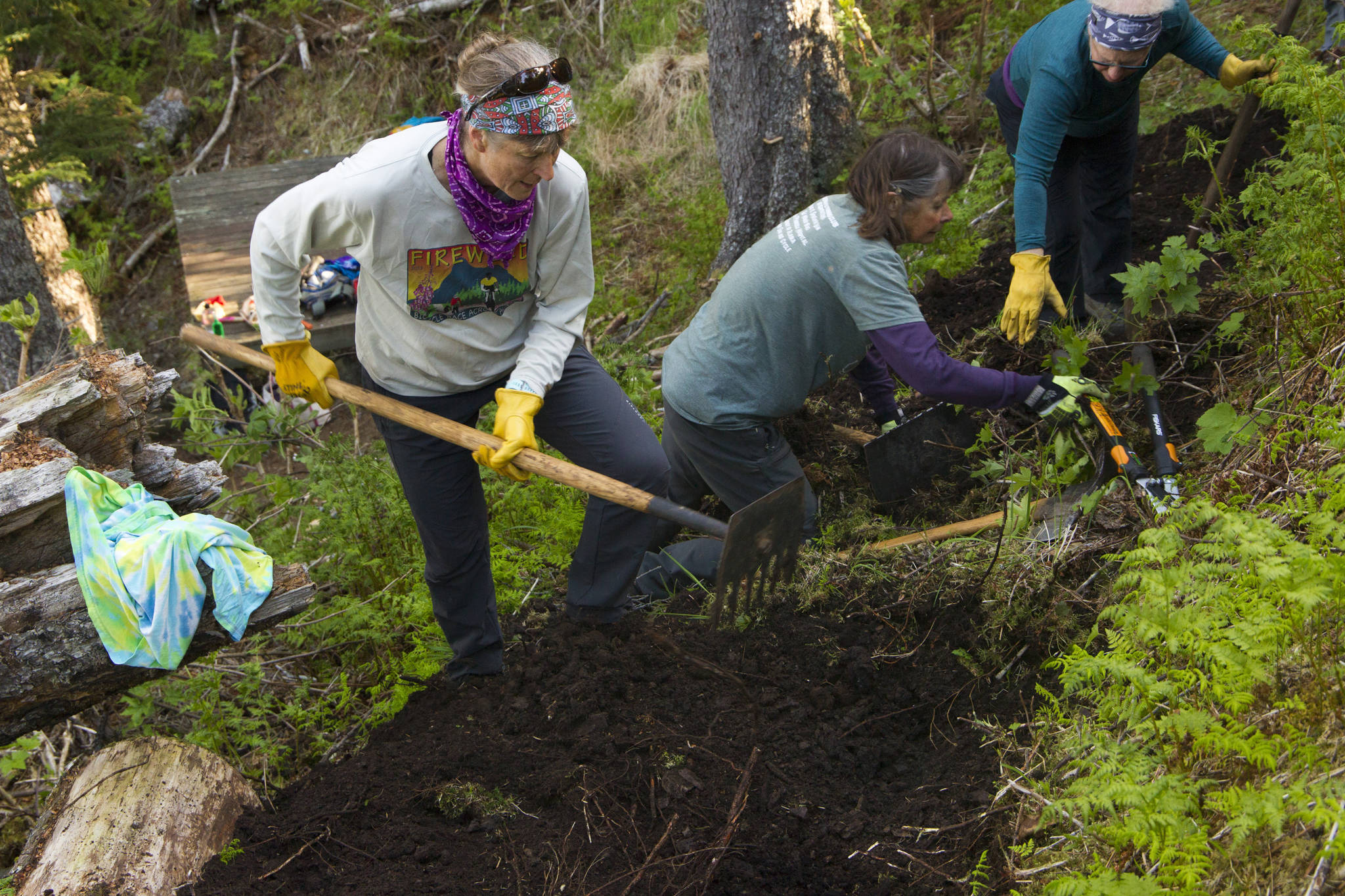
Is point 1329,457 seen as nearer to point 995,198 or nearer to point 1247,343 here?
point 1247,343

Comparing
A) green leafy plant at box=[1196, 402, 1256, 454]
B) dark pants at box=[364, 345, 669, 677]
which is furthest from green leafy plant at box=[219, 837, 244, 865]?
green leafy plant at box=[1196, 402, 1256, 454]

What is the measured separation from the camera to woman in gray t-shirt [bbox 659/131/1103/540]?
9.50ft

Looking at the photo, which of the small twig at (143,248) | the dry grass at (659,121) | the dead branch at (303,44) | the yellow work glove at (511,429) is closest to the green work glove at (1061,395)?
the yellow work glove at (511,429)

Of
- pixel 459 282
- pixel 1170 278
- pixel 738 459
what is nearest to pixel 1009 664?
pixel 738 459

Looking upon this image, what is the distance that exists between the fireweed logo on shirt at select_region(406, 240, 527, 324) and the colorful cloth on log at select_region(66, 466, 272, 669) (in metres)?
0.94

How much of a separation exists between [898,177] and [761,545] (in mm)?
1225

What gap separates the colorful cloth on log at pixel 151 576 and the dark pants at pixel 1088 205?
10.8 ft

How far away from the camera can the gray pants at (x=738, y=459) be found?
3.37 meters

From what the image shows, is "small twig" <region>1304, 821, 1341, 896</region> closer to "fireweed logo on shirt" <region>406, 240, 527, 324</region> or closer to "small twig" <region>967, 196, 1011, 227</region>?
"fireweed logo on shirt" <region>406, 240, 527, 324</region>

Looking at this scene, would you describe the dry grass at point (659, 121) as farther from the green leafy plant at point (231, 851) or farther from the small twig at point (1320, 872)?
the small twig at point (1320, 872)

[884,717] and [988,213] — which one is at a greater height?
[988,213]

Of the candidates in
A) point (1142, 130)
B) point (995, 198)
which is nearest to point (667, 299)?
point (995, 198)

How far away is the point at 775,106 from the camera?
5.12 metres

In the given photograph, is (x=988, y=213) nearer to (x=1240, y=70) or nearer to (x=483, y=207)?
(x=1240, y=70)
